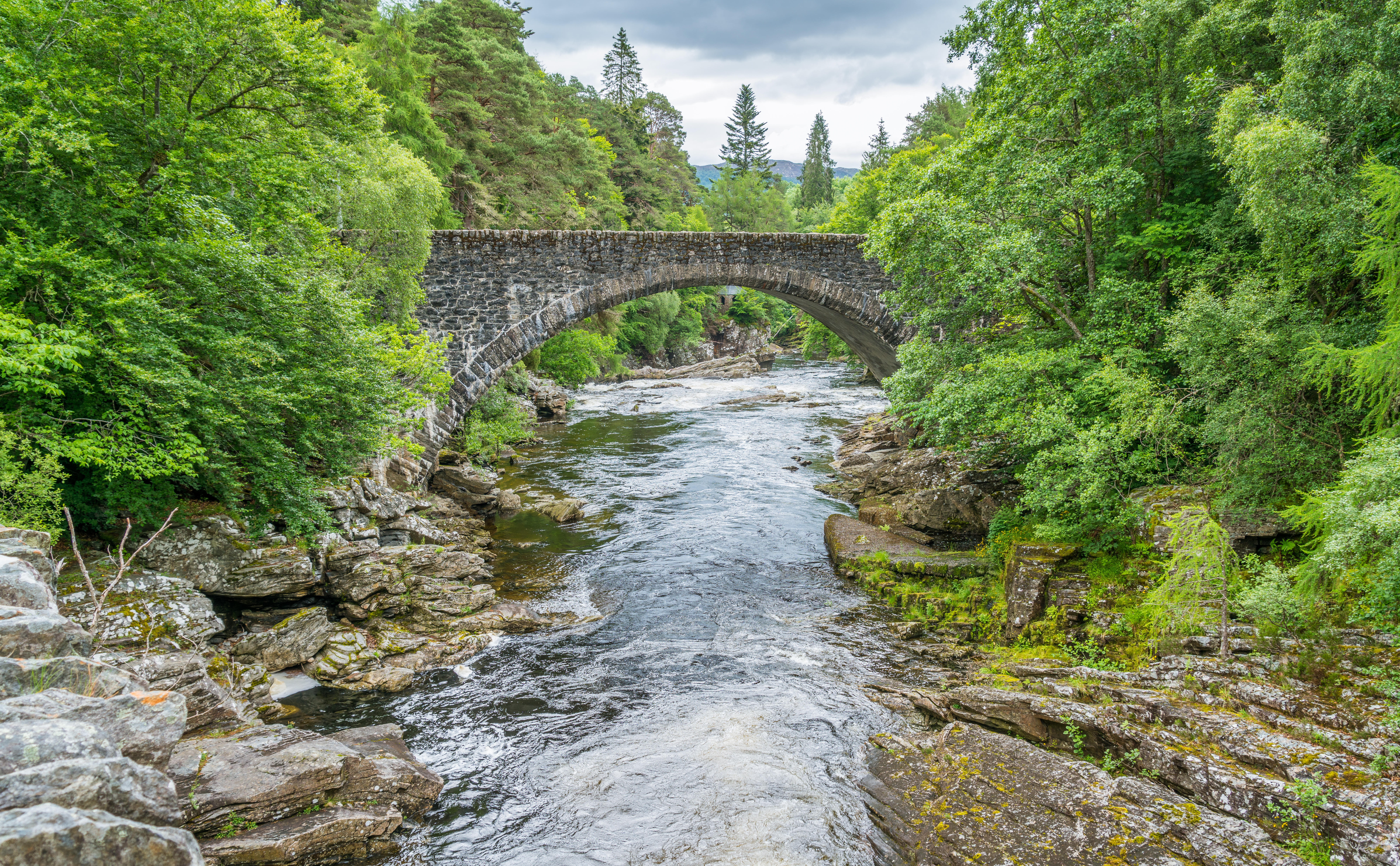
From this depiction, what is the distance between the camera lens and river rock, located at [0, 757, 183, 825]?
3.21 metres

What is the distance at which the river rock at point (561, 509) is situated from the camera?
1634cm

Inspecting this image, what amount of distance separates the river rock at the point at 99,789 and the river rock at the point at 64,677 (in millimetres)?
864

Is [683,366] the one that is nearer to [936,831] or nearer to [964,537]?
[964,537]

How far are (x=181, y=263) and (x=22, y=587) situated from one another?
482 centimetres

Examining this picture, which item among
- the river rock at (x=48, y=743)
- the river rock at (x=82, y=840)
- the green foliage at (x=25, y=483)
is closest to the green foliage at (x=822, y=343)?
the green foliage at (x=25, y=483)

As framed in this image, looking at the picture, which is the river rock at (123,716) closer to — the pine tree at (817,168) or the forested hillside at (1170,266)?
the forested hillside at (1170,266)

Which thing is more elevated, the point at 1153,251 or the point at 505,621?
the point at 1153,251

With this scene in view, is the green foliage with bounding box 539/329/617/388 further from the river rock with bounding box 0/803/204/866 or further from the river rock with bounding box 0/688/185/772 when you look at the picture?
the river rock with bounding box 0/803/204/866

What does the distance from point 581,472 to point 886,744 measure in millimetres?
15172

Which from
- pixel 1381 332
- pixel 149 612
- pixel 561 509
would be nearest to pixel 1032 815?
pixel 1381 332

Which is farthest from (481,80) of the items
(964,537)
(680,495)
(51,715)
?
(51,715)

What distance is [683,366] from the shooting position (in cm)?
5016

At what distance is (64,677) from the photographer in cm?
433

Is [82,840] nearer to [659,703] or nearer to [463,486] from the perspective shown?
[659,703]
